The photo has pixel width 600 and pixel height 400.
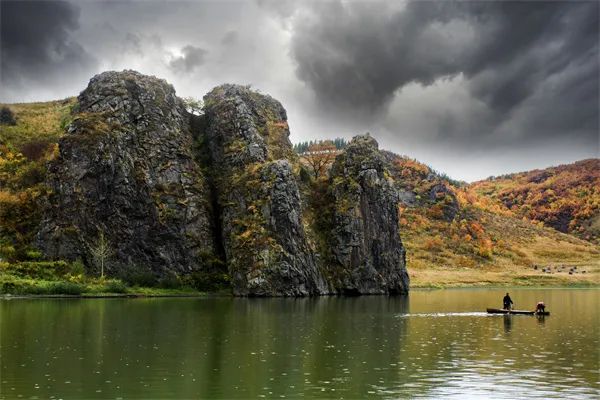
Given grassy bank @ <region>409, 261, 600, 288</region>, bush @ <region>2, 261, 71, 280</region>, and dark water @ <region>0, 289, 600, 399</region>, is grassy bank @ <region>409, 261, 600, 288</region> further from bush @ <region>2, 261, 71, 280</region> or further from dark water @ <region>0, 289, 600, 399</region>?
dark water @ <region>0, 289, 600, 399</region>

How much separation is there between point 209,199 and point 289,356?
95.3 m

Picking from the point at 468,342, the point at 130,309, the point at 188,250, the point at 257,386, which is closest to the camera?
the point at 257,386

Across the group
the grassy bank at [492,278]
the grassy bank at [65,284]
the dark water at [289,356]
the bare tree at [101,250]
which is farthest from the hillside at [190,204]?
the dark water at [289,356]

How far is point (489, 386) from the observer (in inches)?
1246

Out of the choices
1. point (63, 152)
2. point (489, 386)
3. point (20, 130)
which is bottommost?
point (489, 386)

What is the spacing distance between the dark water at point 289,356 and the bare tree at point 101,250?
132 feet

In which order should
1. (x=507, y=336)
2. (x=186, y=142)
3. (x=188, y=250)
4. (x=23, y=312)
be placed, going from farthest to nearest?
(x=186, y=142)
(x=188, y=250)
(x=23, y=312)
(x=507, y=336)

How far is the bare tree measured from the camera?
4341 inches

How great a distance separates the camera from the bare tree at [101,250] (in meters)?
110

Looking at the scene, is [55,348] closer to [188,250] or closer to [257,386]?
[257,386]

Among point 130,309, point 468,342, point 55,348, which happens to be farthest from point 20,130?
point 468,342

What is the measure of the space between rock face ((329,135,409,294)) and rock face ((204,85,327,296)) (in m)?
8.90

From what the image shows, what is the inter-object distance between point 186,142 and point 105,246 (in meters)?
34.4

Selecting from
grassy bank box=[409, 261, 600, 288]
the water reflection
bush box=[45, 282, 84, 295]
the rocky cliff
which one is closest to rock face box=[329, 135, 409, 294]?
the rocky cliff
